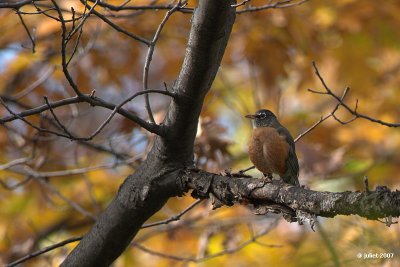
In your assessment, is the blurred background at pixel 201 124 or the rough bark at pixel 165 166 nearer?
the rough bark at pixel 165 166

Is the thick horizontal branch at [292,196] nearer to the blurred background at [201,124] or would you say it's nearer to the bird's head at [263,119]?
the bird's head at [263,119]

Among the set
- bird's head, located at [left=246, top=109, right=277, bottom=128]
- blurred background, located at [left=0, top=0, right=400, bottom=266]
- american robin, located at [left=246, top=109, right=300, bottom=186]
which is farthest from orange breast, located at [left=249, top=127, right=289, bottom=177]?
blurred background, located at [left=0, top=0, right=400, bottom=266]

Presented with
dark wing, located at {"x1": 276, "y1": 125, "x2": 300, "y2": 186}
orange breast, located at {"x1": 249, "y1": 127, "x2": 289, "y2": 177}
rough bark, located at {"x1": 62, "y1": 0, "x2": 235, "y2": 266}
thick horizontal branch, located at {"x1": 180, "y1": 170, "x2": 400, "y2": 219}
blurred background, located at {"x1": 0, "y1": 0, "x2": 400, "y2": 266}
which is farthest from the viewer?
blurred background, located at {"x1": 0, "y1": 0, "x2": 400, "y2": 266}

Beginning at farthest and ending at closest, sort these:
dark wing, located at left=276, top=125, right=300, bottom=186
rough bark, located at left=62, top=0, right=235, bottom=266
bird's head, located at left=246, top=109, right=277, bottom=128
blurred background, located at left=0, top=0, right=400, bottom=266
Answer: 1. blurred background, located at left=0, top=0, right=400, bottom=266
2. bird's head, located at left=246, top=109, right=277, bottom=128
3. dark wing, located at left=276, top=125, right=300, bottom=186
4. rough bark, located at left=62, top=0, right=235, bottom=266

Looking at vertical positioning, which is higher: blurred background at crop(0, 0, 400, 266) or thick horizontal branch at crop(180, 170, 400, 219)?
blurred background at crop(0, 0, 400, 266)

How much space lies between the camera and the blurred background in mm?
5406

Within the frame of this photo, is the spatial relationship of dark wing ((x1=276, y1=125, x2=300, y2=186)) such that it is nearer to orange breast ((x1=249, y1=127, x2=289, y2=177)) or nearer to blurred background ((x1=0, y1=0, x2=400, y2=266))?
orange breast ((x1=249, y1=127, x2=289, y2=177))

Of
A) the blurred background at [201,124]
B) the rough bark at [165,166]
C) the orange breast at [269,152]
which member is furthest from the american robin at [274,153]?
the rough bark at [165,166]

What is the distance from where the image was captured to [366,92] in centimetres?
705

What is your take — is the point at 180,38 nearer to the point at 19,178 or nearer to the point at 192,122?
the point at 19,178

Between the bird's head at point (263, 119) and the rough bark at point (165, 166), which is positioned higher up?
the bird's head at point (263, 119)

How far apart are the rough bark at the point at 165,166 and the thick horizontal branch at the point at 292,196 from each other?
5.3 inches

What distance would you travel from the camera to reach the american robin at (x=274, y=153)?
4.37 m

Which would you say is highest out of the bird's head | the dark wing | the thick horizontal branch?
the bird's head
